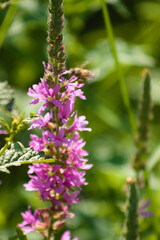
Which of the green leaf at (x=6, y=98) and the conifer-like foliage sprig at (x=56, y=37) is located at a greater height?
the conifer-like foliage sprig at (x=56, y=37)

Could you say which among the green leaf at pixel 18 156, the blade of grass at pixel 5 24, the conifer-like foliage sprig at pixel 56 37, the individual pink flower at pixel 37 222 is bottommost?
the individual pink flower at pixel 37 222

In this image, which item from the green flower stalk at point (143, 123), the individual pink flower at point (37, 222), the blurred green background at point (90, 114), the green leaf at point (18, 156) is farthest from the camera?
the blurred green background at point (90, 114)

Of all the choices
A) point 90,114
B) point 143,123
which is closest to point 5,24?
point 143,123

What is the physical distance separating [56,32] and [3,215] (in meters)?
1.36

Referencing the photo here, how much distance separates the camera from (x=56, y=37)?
845mm

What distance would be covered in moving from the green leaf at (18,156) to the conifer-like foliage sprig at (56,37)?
17 centimetres

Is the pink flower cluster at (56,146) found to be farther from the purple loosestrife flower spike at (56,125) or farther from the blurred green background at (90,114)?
the blurred green background at (90,114)

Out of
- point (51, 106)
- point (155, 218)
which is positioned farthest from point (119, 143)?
point (51, 106)

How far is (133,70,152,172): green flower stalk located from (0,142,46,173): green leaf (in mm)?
757

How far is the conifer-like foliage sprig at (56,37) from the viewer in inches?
32.8

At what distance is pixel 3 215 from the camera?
6.54 ft

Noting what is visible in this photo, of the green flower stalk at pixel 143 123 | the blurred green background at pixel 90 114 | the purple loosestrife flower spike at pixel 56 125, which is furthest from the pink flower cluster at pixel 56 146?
the blurred green background at pixel 90 114

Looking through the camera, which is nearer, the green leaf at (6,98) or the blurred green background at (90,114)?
the green leaf at (6,98)

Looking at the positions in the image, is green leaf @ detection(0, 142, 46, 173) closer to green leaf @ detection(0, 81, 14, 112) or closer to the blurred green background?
green leaf @ detection(0, 81, 14, 112)
